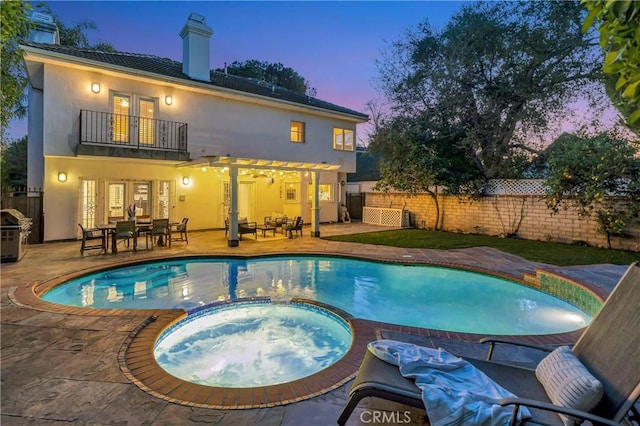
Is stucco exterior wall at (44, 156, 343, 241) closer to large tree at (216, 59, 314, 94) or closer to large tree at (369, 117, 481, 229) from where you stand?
large tree at (369, 117, 481, 229)

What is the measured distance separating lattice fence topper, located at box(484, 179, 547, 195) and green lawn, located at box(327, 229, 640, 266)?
202 centimetres

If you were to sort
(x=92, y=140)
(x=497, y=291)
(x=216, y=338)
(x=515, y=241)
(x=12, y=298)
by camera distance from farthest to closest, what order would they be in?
(x=515, y=241) < (x=92, y=140) < (x=497, y=291) < (x=12, y=298) < (x=216, y=338)

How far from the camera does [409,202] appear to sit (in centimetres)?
1791

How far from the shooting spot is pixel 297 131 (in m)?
17.0

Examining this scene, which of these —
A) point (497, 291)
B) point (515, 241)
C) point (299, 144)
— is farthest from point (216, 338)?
point (299, 144)

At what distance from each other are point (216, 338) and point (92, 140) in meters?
9.94

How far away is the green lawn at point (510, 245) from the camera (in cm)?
941

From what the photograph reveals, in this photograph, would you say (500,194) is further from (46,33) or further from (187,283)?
(46,33)

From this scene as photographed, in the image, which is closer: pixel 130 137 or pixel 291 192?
pixel 130 137

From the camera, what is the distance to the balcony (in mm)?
11273

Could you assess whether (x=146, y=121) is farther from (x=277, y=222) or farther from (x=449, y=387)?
(x=449, y=387)

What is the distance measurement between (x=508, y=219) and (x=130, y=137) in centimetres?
1522

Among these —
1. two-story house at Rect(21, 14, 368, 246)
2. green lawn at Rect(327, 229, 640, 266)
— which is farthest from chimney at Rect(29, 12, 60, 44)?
green lawn at Rect(327, 229, 640, 266)

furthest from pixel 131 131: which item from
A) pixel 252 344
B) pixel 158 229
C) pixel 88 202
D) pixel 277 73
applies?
pixel 277 73
